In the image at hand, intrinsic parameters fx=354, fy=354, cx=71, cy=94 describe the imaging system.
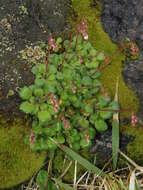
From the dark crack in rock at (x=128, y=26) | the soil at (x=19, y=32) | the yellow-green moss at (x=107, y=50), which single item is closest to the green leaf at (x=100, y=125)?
the yellow-green moss at (x=107, y=50)

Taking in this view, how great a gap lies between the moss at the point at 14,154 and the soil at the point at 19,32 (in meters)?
0.12

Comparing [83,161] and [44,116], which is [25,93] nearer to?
[44,116]

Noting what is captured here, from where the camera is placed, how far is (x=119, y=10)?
3.03 metres

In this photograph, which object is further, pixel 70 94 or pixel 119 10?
pixel 119 10

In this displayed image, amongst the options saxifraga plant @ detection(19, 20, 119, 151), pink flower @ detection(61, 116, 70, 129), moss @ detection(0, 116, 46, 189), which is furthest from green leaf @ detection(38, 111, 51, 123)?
moss @ detection(0, 116, 46, 189)

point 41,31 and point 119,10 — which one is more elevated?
point 119,10

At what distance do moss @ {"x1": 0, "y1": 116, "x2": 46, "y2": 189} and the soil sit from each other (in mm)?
119

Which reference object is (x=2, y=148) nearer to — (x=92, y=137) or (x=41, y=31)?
(x=92, y=137)

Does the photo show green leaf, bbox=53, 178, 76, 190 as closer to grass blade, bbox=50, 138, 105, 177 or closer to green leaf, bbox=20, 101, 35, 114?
grass blade, bbox=50, 138, 105, 177

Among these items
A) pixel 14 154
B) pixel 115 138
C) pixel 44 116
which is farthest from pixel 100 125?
pixel 14 154

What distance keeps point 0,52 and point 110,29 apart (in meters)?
0.95

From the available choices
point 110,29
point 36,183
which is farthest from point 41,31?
point 36,183

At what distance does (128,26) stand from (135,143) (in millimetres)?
996

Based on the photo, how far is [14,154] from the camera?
2812 millimetres
